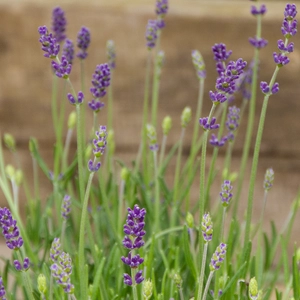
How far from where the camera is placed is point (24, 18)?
1.45 m

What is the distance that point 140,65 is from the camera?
1463 millimetres

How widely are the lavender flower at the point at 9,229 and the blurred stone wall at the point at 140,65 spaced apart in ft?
3.12

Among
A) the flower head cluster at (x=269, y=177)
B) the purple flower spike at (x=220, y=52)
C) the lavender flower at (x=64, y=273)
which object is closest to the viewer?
the lavender flower at (x=64, y=273)

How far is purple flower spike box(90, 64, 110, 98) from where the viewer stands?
625 millimetres

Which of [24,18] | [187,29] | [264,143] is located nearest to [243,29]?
[187,29]

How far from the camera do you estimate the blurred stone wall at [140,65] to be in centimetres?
144

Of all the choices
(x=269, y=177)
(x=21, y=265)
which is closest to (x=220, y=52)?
(x=269, y=177)

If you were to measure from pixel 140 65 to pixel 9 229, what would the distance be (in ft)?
3.21

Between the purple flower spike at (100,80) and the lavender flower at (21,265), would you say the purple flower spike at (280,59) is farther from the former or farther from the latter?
the lavender flower at (21,265)

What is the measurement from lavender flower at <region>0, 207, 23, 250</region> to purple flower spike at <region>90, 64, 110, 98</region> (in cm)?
17

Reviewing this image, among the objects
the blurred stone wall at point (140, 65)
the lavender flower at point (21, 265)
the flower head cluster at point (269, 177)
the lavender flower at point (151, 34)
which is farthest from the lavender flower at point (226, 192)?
the blurred stone wall at point (140, 65)

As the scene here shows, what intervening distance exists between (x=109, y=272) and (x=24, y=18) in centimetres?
90

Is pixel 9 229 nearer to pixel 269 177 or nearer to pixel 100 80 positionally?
pixel 100 80

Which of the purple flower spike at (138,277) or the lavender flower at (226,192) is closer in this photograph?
the purple flower spike at (138,277)
